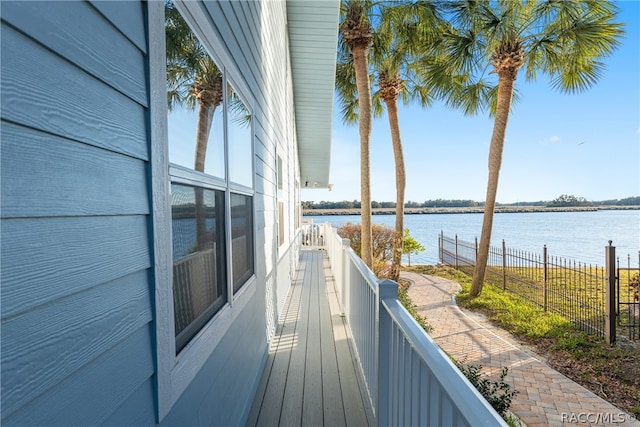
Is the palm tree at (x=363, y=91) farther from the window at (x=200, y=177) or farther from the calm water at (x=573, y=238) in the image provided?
the calm water at (x=573, y=238)

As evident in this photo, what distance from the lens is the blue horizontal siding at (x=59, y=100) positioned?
58cm

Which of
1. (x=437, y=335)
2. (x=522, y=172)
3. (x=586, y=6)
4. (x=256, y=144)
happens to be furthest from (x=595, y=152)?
(x=256, y=144)

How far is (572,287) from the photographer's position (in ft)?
28.8

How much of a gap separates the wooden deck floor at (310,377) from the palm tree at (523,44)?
210 inches

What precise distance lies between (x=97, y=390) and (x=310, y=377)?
2.68 metres

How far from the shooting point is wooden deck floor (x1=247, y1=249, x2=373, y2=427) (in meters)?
2.55

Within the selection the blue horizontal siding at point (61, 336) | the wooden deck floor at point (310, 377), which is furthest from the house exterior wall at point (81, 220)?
the wooden deck floor at point (310, 377)

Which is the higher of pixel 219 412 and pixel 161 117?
pixel 161 117

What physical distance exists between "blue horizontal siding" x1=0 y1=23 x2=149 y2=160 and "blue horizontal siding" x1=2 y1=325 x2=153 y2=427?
0.52 m

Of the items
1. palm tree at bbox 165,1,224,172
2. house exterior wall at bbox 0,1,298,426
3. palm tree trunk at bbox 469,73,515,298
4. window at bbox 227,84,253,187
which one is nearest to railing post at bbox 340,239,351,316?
window at bbox 227,84,253,187

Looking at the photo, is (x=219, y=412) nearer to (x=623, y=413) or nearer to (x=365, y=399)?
(x=365, y=399)

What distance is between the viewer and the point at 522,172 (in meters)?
43.2

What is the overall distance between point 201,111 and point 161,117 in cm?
51

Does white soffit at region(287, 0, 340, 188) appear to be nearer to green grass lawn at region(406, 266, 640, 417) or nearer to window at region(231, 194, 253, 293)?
window at region(231, 194, 253, 293)
